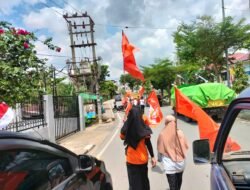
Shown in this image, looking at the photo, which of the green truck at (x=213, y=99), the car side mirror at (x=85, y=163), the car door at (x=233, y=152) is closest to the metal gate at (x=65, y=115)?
the green truck at (x=213, y=99)

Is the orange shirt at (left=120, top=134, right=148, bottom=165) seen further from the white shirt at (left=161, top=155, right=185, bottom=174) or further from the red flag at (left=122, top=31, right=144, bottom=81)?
the red flag at (left=122, top=31, right=144, bottom=81)

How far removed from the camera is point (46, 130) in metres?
15.8

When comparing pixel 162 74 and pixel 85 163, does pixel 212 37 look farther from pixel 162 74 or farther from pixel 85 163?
pixel 85 163

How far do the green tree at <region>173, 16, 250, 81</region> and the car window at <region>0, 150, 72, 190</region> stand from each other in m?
27.8

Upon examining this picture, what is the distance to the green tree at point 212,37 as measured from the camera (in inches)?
1185

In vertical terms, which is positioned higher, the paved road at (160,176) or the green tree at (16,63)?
the green tree at (16,63)

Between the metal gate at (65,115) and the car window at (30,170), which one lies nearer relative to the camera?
the car window at (30,170)

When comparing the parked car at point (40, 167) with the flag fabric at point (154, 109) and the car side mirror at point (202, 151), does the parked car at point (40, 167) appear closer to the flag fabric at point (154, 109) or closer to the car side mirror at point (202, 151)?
the car side mirror at point (202, 151)

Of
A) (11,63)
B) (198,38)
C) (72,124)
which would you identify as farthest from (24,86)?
(198,38)

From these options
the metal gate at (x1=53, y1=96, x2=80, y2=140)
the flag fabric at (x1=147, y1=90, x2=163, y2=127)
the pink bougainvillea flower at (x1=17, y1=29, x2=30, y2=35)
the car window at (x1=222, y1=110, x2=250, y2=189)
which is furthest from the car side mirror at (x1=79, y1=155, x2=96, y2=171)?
the metal gate at (x1=53, y1=96, x2=80, y2=140)

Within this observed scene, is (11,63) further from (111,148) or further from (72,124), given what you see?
(72,124)

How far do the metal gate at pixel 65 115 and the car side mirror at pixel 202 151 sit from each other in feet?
48.7

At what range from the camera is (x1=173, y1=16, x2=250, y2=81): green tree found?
1185 inches

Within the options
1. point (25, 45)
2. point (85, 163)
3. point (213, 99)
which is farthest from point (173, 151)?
point (213, 99)
